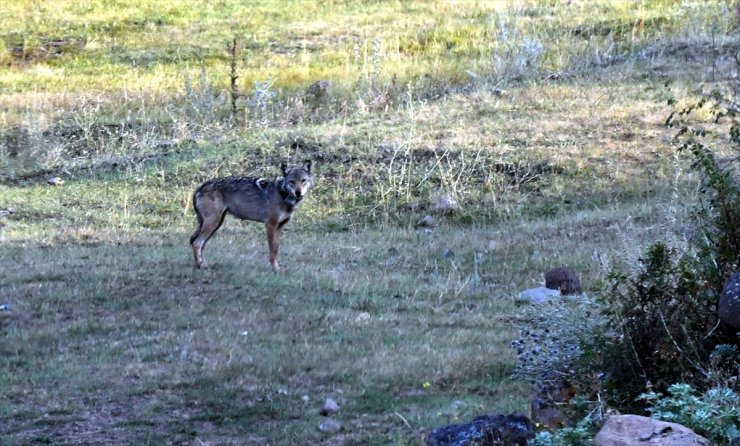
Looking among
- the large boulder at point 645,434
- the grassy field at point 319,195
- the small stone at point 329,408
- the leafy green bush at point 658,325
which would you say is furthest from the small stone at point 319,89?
the large boulder at point 645,434

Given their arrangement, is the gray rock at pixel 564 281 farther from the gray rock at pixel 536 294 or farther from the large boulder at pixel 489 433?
the large boulder at pixel 489 433

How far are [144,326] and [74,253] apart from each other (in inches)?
145


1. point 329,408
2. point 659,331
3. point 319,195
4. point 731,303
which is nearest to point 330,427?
point 329,408

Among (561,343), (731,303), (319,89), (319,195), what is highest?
(731,303)

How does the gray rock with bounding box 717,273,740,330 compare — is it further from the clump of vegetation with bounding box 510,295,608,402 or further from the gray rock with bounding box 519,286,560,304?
the gray rock with bounding box 519,286,560,304

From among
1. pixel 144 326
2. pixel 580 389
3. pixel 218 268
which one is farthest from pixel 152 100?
pixel 580 389

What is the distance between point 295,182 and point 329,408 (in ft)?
16.9

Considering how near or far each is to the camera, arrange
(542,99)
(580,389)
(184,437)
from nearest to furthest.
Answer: (580,389)
(184,437)
(542,99)

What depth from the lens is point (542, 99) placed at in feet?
64.9

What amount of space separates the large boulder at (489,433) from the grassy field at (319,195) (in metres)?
1.26

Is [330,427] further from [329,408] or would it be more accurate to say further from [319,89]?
[319,89]

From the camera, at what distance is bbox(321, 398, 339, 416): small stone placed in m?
8.09

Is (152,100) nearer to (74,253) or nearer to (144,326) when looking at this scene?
(74,253)

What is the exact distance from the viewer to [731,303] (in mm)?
6637
